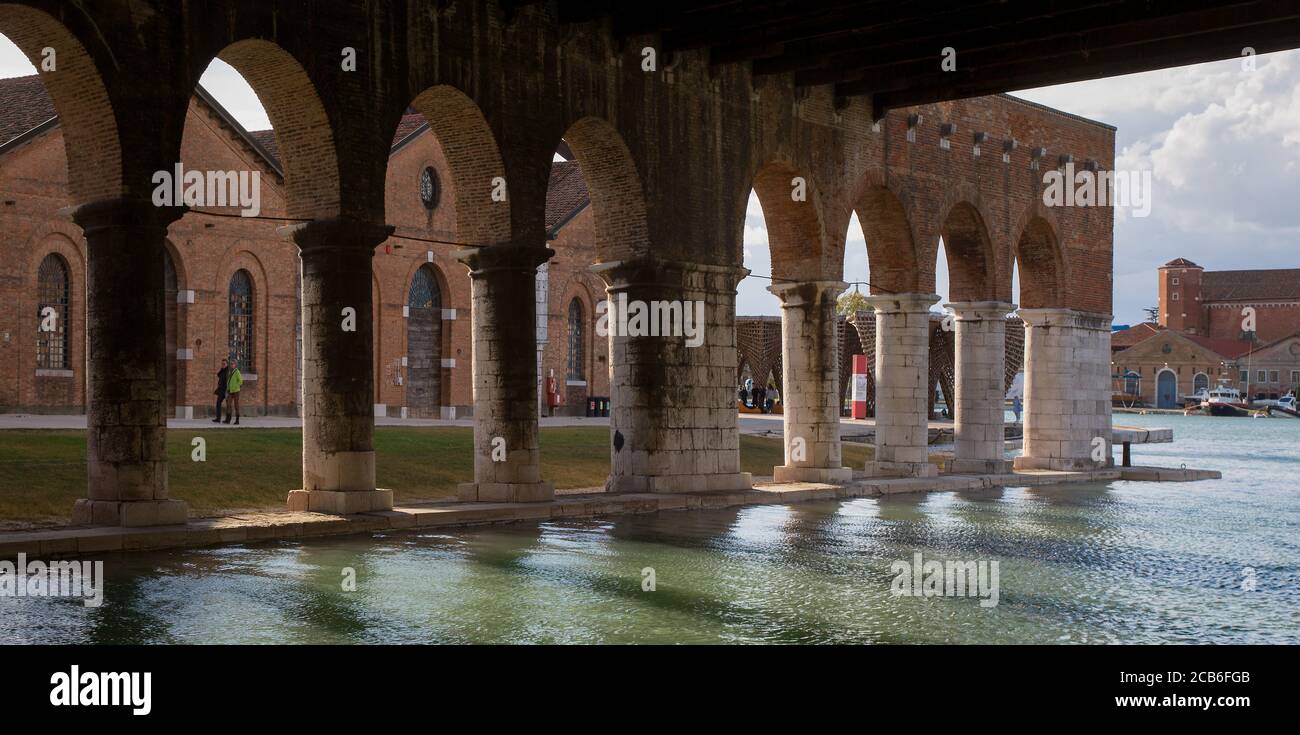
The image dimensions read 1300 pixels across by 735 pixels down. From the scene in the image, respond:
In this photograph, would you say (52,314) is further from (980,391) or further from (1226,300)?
(1226,300)

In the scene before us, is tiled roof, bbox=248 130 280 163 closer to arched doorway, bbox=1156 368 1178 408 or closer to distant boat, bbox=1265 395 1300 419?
distant boat, bbox=1265 395 1300 419

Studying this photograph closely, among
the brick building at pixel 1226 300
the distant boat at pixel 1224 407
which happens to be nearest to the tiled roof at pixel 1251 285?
the brick building at pixel 1226 300

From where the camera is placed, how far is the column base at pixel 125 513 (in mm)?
13203

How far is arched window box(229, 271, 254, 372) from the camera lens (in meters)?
33.9

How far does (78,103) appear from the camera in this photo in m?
13.2

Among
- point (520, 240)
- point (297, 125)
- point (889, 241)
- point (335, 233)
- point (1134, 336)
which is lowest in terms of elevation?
point (335, 233)

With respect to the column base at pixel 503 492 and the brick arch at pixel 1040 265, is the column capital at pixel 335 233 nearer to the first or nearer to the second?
the column base at pixel 503 492

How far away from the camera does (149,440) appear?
13.3m

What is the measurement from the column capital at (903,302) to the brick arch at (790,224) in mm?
2360

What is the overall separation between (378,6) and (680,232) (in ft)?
19.0

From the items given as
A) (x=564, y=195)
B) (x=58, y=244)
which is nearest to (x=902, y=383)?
(x=58, y=244)

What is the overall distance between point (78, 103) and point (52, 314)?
1828 cm

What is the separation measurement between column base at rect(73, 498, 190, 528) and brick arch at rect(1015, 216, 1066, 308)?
1917 centimetres
